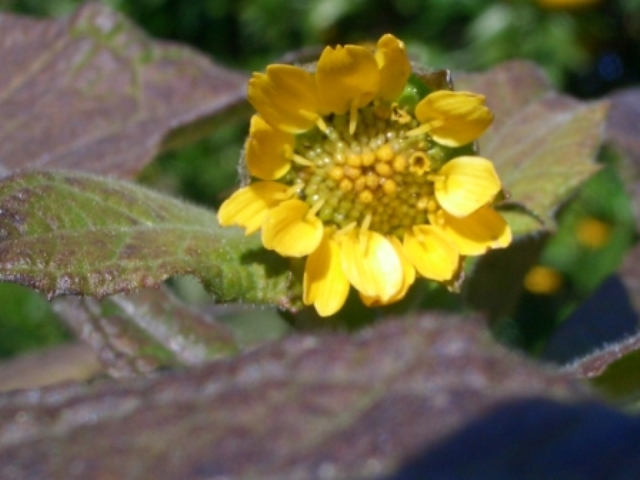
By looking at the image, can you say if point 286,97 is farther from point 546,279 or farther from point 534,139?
point 546,279

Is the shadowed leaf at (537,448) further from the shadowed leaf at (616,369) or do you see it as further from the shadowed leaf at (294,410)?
the shadowed leaf at (616,369)

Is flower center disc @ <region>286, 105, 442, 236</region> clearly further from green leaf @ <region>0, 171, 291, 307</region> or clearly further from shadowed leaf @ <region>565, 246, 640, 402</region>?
shadowed leaf @ <region>565, 246, 640, 402</region>

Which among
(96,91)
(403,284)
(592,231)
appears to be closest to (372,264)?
(403,284)

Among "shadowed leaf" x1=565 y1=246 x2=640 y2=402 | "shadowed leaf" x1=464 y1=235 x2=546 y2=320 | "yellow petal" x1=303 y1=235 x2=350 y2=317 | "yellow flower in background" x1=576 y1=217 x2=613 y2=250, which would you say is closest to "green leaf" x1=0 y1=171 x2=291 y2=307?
"yellow petal" x1=303 y1=235 x2=350 y2=317

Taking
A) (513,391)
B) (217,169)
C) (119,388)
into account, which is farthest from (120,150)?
(217,169)

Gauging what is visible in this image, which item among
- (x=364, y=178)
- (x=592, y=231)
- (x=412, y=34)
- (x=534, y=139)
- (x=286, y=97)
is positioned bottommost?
(x=592, y=231)
